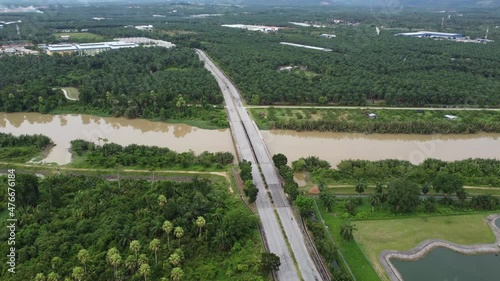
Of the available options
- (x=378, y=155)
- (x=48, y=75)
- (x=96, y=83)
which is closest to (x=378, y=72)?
(x=378, y=155)

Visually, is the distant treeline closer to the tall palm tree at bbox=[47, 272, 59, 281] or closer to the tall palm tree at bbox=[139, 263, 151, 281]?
the tall palm tree at bbox=[139, 263, 151, 281]

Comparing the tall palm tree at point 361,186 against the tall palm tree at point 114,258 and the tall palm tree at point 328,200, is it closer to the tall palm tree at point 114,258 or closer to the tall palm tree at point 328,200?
the tall palm tree at point 328,200

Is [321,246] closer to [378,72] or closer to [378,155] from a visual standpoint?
[378,155]

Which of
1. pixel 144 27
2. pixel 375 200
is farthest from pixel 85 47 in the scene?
pixel 375 200

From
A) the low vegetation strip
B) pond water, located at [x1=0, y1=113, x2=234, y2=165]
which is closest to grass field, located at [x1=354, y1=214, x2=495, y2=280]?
the low vegetation strip

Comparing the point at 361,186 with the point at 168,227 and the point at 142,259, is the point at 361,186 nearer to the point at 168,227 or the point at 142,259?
the point at 168,227

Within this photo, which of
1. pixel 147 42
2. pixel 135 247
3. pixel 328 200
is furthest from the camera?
pixel 147 42
